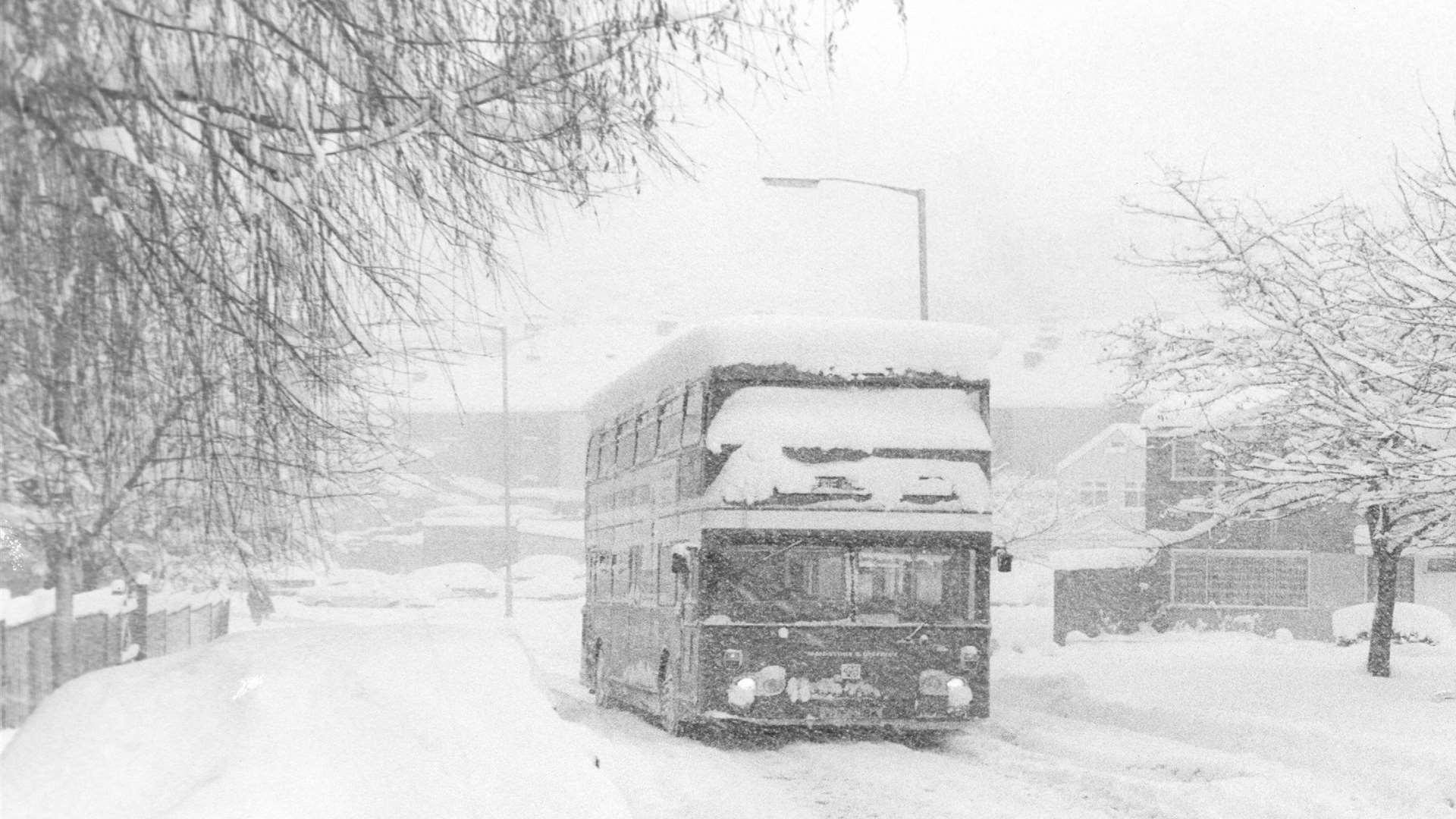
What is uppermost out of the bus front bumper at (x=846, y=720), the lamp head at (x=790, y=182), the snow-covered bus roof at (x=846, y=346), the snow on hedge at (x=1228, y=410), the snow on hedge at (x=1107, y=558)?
the lamp head at (x=790, y=182)

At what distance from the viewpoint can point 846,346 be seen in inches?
651

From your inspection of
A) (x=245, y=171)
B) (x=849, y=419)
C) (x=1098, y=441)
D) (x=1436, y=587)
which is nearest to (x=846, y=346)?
(x=849, y=419)

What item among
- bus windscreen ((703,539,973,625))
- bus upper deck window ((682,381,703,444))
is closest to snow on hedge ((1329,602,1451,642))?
bus windscreen ((703,539,973,625))

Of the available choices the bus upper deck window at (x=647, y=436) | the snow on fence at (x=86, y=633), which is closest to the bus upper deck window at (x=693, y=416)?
the bus upper deck window at (x=647, y=436)

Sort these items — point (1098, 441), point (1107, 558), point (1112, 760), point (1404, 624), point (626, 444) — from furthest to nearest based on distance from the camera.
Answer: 1. point (1098, 441)
2. point (1107, 558)
3. point (1404, 624)
4. point (626, 444)
5. point (1112, 760)

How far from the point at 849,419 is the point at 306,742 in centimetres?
1048

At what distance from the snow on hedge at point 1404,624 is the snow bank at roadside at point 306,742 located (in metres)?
31.9

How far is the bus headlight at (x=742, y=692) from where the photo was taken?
53.5ft

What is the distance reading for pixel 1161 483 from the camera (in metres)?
46.1

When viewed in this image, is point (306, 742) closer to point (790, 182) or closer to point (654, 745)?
point (654, 745)

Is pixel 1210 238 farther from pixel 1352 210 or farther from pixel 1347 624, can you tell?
pixel 1347 624

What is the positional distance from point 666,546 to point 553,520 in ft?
215

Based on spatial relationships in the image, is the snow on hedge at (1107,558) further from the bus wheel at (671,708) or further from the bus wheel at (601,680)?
the bus wheel at (671,708)

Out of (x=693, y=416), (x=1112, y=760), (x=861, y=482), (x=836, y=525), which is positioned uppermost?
(x=693, y=416)
